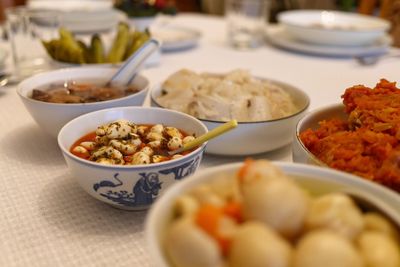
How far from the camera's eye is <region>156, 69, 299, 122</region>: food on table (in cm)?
85

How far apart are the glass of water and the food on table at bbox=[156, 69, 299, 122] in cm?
77

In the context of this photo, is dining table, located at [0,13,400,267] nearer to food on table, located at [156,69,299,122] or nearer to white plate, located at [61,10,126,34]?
food on table, located at [156,69,299,122]

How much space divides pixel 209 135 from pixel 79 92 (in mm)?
423

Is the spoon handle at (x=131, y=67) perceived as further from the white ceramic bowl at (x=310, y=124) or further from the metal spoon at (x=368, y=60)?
the metal spoon at (x=368, y=60)

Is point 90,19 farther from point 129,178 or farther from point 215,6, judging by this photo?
point 215,6

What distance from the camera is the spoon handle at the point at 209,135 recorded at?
2.01 feet

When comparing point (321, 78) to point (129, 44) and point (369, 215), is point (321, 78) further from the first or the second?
point (369, 215)

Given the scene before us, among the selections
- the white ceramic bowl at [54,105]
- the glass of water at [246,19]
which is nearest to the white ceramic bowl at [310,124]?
the white ceramic bowl at [54,105]

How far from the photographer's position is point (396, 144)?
616 millimetres

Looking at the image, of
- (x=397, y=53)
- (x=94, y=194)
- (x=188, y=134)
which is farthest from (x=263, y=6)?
(x=94, y=194)

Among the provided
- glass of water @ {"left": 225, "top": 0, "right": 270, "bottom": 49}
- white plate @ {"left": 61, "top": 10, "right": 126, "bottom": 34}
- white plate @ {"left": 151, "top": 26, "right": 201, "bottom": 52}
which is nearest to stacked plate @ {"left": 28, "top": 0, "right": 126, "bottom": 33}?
white plate @ {"left": 61, "top": 10, "right": 126, "bottom": 34}

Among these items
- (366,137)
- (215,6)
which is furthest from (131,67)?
(215,6)

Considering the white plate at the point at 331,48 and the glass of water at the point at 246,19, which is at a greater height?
the glass of water at the point at 246,19

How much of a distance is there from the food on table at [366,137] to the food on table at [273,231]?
18 cm
